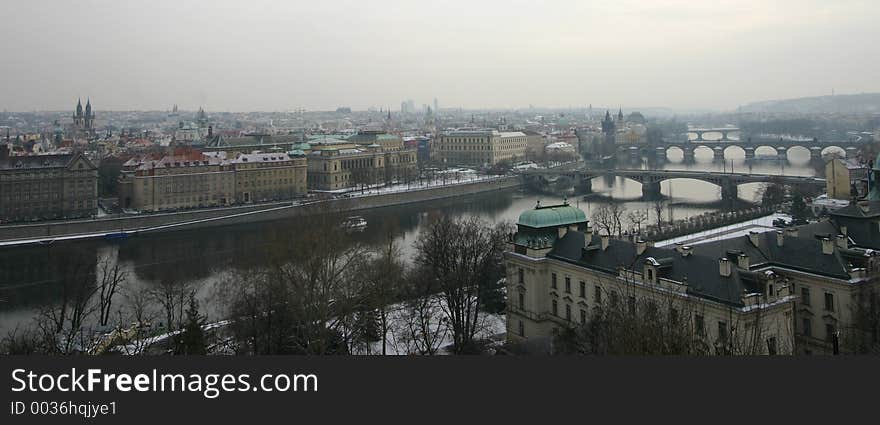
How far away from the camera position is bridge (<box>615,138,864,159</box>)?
3578 centimetres

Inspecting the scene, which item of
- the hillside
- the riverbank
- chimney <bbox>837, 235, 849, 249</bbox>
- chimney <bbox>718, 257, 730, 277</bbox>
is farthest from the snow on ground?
the hillside

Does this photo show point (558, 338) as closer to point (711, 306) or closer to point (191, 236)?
point (711, 306)

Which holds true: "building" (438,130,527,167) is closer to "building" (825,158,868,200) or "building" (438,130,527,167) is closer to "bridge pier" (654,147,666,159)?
"bridge pier" (654,147,666,159)

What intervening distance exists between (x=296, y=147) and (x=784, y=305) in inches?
927

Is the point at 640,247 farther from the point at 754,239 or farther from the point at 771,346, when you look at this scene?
the point at 771,346

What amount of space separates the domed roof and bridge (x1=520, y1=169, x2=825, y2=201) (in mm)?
14863

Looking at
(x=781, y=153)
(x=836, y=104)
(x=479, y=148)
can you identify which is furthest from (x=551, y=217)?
(x=836, y=104)

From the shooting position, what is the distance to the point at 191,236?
664 inches

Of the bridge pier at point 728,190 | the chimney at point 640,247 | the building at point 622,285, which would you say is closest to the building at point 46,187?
the building at point 622,285

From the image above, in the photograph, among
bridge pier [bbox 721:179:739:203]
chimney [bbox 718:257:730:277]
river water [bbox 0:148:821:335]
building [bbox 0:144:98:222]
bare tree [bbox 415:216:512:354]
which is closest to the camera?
chimney [bbox 718:257:730:277]

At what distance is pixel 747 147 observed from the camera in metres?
38.6

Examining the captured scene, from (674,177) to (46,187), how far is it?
18.8m

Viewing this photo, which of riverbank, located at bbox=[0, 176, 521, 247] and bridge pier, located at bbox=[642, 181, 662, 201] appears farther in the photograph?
bridge pier, located at bbox=[642, 181, 662, 201]

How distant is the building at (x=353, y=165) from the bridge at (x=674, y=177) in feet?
16.4
